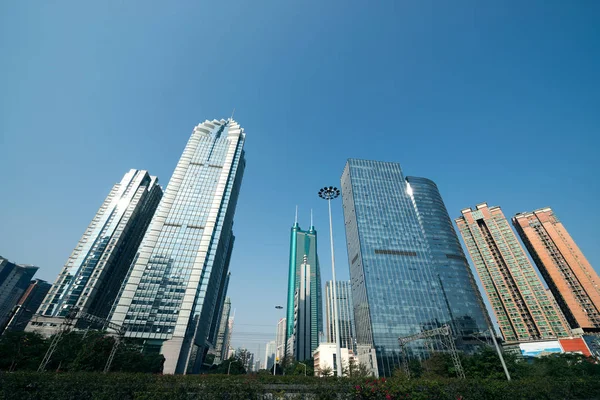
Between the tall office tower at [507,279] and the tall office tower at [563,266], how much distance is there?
16.2ft

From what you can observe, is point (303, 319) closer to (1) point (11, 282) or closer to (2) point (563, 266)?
(2) point (563, 266)

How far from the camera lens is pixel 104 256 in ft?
224

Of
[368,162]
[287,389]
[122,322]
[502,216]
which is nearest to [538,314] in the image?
[502,216]

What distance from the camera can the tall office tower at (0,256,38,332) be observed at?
104006 millimetres

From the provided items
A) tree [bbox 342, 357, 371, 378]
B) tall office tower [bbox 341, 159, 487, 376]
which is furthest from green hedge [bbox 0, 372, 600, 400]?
tall office tower [bbox 341, 159, 487, 376]

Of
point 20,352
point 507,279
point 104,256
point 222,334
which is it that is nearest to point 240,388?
point 20,352

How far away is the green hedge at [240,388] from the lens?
27.9 feet

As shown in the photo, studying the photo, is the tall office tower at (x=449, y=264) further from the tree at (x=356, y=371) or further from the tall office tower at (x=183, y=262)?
the tall office tower at (x=183, y=262)

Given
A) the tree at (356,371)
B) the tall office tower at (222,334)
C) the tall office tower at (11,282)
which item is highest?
the tall office tower at (11,282)

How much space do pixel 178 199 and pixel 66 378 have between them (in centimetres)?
5721

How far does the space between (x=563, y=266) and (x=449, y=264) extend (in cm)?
3201

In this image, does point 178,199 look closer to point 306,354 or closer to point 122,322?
point 122,322

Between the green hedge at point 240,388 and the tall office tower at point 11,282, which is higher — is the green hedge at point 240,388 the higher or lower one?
the lower one

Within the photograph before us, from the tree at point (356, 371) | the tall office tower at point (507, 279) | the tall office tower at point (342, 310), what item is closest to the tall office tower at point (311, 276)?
the tall office tower at point (342, 310)
